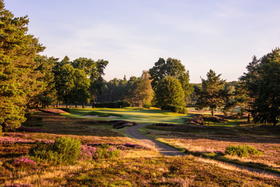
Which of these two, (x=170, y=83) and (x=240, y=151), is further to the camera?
(x=170, y=83)

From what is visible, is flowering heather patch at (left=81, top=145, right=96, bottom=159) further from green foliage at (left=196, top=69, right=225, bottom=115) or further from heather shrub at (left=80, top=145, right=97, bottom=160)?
green foliage at (left=196, top=69, right=225, bottom=115)

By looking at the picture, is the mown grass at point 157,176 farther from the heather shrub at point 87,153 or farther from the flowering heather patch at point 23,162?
the flowering heather patch at point 23,162

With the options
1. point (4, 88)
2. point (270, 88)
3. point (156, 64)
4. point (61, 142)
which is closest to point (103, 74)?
point (156, 64)

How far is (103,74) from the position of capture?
9431 cm

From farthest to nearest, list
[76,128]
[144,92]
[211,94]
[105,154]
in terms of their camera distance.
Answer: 1. [144,92]
2. [211,94]
3. [76,128]
4. [105,154]

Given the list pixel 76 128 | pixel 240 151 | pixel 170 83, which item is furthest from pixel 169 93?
pixel 240 151

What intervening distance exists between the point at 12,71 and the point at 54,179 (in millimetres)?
14556

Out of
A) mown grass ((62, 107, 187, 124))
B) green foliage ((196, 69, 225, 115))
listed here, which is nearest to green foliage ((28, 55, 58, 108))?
mown grass ((62, 107, 187, 124))

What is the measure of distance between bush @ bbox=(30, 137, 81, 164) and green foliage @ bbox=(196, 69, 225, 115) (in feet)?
189

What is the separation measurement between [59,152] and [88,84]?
65.0 metres

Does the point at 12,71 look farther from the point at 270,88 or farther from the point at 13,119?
the point at 270,88

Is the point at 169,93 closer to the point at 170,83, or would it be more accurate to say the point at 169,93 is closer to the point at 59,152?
the point at 170,83

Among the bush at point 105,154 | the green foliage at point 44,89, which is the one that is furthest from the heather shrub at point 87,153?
the green foliage at point 44,89

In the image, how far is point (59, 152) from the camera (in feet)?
37.7
